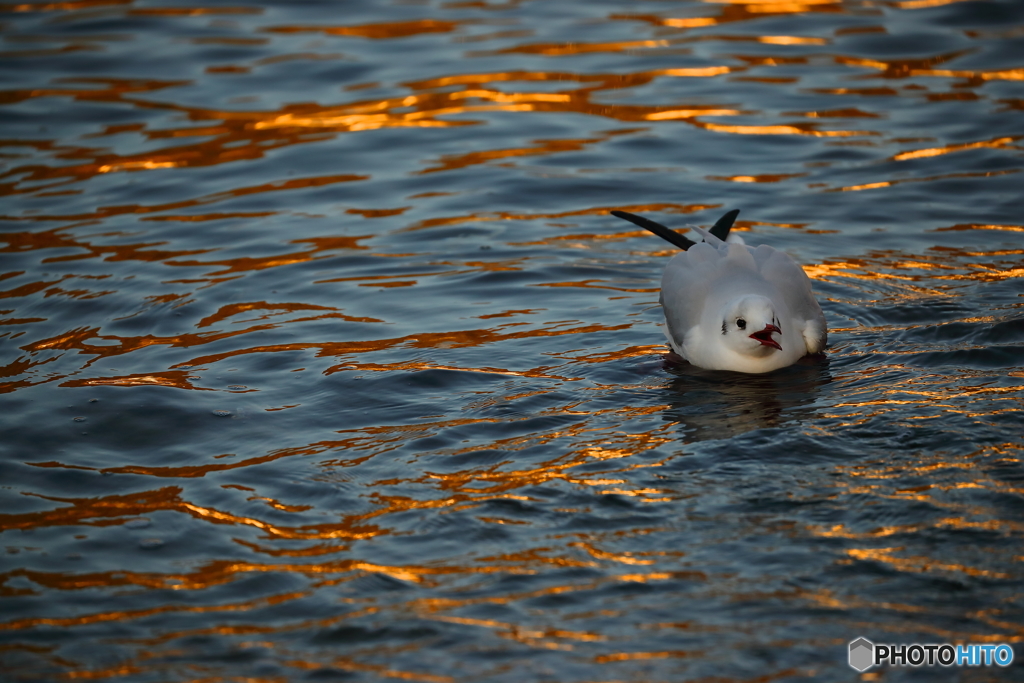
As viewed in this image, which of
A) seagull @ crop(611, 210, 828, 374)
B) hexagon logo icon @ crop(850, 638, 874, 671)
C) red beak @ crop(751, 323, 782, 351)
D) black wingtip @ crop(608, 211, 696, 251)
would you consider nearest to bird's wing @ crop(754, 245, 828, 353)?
seagull @ crop(611, 210, 828, 374)

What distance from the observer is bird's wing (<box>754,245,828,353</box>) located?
6.49 meters

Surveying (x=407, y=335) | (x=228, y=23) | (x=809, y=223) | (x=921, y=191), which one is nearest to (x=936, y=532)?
(x=407, y=335)

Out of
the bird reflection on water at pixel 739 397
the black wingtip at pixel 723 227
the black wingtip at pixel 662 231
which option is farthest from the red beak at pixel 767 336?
the black wingtip at pixel 723 227

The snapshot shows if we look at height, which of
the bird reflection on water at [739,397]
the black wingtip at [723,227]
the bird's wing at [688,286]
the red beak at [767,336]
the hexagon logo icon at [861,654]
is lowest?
the hexagon logo icon at [861,654]

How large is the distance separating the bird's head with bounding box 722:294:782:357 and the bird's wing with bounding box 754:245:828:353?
0.88 ft

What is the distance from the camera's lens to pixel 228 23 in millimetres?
15062

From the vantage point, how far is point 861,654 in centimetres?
385

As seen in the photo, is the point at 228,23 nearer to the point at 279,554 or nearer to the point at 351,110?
the point at 351,110

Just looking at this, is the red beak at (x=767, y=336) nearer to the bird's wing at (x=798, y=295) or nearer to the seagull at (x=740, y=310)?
the seagull at (x=740, y=310)

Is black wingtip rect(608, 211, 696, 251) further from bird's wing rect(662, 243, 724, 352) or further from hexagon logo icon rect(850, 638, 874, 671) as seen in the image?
hexagon logo icon rect(850, 638, 874, 671)

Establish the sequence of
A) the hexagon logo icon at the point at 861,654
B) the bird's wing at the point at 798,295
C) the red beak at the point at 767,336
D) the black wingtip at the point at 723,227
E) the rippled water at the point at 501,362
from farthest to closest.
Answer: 1. the black wingtip at the point at 723,227
2. the bird's wing at the point at 798,295
3. the red beak at the point at 767,336
4. the rippled water at the point at 501,362
5. the hexagon logo icon at the point at 861,654

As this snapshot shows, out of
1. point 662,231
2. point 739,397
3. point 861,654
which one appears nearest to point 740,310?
point 739,397

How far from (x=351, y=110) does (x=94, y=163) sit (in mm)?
2696

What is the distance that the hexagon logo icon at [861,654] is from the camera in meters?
3.80
